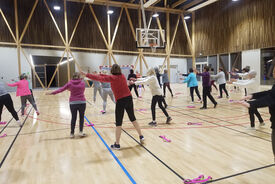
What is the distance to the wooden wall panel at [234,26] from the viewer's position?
15.9m

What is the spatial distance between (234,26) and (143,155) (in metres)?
18.5

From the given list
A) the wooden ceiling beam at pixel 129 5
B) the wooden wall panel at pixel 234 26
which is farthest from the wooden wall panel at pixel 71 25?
the wooden wall panel at pixel 234 26

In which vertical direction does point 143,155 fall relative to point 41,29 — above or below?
below

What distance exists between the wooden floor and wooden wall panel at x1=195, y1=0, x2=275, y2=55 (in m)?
13.9

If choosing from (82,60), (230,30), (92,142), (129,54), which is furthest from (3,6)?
(230,30)

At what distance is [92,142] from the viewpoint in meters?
4.27

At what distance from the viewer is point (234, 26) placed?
1831 centimetres

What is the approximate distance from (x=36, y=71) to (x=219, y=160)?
1865 cm

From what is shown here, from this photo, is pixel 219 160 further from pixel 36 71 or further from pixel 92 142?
pixel 36 71

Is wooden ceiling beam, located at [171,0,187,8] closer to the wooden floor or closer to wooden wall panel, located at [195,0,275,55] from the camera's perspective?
wooden wall panel, located at [195,0,275,55]

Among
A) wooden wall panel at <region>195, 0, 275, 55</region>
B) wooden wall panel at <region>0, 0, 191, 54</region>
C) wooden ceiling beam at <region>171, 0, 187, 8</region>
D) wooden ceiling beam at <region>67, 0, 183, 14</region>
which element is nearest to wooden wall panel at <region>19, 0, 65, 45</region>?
wooden wall panel at <region>0, 0, 191, 54</region>

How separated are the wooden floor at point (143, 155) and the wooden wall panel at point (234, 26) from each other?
548 inches

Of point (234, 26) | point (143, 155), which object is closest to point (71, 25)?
point (234, 26)

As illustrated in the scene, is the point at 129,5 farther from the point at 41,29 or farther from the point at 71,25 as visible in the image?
the point at 41,29
